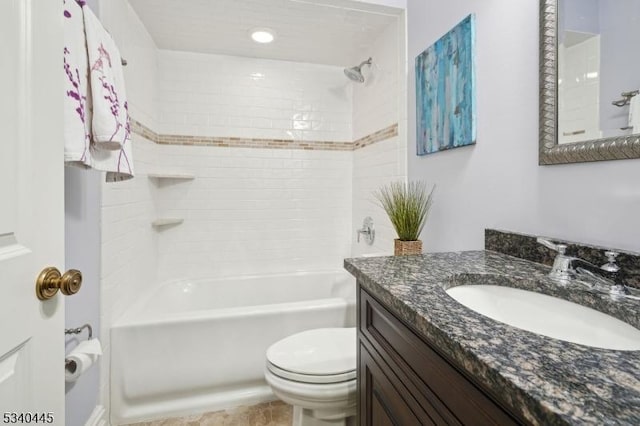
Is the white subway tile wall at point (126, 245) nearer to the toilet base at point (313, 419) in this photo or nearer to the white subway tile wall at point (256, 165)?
the white subway tile wall at point (256, 165)

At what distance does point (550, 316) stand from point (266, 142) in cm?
223

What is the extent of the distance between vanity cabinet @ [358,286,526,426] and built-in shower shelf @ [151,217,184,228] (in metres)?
1.82

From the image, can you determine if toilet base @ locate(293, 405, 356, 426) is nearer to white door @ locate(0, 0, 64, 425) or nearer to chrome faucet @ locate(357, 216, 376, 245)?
white door @ locate(0, 0, 64, 425)

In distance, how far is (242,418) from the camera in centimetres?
156

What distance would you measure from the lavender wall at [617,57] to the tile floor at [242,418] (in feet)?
5.80

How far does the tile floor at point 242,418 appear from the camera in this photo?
153 centimetres

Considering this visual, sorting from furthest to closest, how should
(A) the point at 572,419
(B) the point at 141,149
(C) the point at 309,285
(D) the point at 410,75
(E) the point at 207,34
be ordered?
(C) the point at 309,285 → (E) the point at 207,34 → (B) the point at 141,149 → (D) the point at 410,75 → (A) the point at 572,419

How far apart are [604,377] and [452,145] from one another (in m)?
1.18

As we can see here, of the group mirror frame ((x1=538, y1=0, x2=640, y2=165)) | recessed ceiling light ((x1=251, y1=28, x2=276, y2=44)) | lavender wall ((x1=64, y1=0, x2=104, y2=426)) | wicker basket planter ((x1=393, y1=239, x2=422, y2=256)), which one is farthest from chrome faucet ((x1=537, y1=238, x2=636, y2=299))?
recessed ceiling light ((x1=251, y1=28, x2=276, y2=44))

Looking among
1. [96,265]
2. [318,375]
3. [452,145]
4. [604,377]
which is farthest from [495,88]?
[96,265]

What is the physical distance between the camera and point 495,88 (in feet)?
3.90

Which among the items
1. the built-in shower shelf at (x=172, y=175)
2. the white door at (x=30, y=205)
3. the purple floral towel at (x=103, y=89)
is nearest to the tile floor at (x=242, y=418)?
the white door at (x=30, y=205)

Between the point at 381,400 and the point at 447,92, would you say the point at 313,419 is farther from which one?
the point at 447,92

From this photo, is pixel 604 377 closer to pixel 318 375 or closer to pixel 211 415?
pixel 318 375
